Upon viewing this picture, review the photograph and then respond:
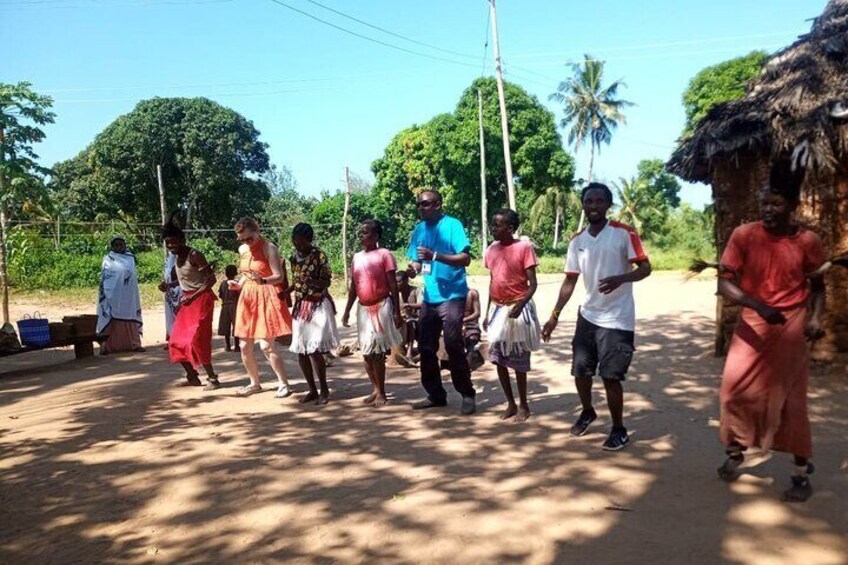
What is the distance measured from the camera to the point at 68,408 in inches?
248

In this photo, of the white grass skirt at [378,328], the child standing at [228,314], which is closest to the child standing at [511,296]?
the white grass skirt at [378,328]

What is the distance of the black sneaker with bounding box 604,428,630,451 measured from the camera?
4.32m

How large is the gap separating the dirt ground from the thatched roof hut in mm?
1383

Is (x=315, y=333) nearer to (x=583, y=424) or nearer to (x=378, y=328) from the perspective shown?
(x=378, y=328)

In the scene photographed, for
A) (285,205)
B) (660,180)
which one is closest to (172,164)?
(285,205)

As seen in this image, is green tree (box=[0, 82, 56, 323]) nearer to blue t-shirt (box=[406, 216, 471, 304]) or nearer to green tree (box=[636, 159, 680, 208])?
blue t-shirt (box=[406, 216, 471, 304])

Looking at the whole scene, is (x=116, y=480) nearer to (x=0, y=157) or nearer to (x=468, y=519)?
(x=468, y=519)

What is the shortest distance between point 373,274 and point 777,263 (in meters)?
3.26

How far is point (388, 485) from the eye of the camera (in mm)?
3824

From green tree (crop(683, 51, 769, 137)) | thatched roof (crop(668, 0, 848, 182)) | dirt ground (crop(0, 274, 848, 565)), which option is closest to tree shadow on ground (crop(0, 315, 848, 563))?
dirt ground (crop(0, 274, 848, 565))

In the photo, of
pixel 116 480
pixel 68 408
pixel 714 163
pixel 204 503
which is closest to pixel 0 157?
pixel 68 408

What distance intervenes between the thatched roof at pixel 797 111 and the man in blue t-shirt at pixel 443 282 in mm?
3443

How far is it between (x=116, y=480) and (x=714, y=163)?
22.7 feet

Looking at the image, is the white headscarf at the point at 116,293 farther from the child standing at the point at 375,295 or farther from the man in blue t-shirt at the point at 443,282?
the man in blue t-shirt at the point at 443,282
